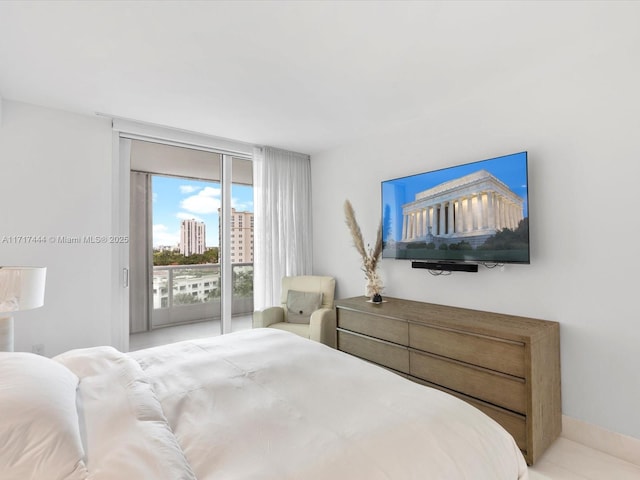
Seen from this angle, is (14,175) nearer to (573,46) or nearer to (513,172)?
(513,172)

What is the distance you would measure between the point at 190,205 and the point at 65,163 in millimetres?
1167

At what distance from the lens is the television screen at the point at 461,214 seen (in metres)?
2.42

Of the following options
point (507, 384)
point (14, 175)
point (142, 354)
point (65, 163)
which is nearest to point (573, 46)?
point (507, 384)

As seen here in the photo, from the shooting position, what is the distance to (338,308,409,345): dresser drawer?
8.96 feet

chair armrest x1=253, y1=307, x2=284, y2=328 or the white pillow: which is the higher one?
the white pillow

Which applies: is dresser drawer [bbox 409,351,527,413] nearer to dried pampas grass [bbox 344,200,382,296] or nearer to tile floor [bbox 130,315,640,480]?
tile floor [bbox 130,315,640,480]

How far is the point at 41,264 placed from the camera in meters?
2.87

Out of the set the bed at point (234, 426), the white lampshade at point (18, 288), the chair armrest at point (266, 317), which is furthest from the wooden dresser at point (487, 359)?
the white lampshade at point (18, 288)

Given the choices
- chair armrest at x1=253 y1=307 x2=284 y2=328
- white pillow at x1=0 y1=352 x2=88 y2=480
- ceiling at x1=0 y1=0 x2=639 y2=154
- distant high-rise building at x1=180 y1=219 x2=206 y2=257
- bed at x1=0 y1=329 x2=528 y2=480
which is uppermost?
ceiling at x1=0 y1=0 x2=639 y2=154

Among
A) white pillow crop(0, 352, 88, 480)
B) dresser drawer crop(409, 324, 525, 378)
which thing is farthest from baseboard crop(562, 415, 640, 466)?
white pillow crop(0, 352, 88, 480)

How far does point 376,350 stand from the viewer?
9.63ft

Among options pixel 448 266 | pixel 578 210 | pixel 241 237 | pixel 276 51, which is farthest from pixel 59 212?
pixel 578 210

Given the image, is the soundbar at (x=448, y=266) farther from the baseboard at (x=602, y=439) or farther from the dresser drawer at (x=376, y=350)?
the baseboard at (x=602, y=439)

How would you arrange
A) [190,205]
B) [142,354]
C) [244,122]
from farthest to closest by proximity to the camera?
[190,205] < [244,122] < [142,354]
